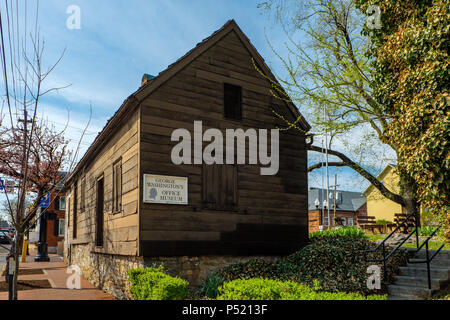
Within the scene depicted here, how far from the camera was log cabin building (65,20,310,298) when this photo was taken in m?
9.71

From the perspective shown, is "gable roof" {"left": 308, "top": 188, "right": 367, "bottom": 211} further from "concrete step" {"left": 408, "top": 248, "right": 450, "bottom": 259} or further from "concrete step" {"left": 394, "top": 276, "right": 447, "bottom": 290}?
"concrete step" {"left": 394, "top": 276, "right": 447, "bottom": 290}

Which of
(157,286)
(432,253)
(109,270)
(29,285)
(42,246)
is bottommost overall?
(29,285)

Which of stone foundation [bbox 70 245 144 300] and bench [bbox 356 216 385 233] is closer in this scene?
stone foundation [bbox 70 245 144 300]

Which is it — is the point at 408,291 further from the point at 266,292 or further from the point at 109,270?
the point at 109,270

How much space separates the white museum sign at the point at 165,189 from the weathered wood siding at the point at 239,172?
0.50ft

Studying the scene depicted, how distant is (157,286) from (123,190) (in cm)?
399

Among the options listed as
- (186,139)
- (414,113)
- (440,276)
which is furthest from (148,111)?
(440,276)

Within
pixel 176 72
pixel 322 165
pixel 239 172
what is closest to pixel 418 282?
pixel 239 172

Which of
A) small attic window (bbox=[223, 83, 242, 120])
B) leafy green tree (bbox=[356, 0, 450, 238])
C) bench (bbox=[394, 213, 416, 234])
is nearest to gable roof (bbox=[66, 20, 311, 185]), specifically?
small attic window (bbox=[223, 83, 242, 120])

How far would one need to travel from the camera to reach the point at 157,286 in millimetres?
7328

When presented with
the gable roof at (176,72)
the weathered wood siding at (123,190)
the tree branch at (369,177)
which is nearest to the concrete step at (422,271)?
the gable roof at (176,72)

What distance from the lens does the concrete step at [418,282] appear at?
915 centimetres

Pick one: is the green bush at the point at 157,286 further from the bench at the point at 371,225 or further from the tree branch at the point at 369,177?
the bench at the point at 371,225

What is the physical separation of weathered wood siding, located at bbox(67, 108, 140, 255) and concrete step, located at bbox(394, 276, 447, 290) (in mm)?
6400
